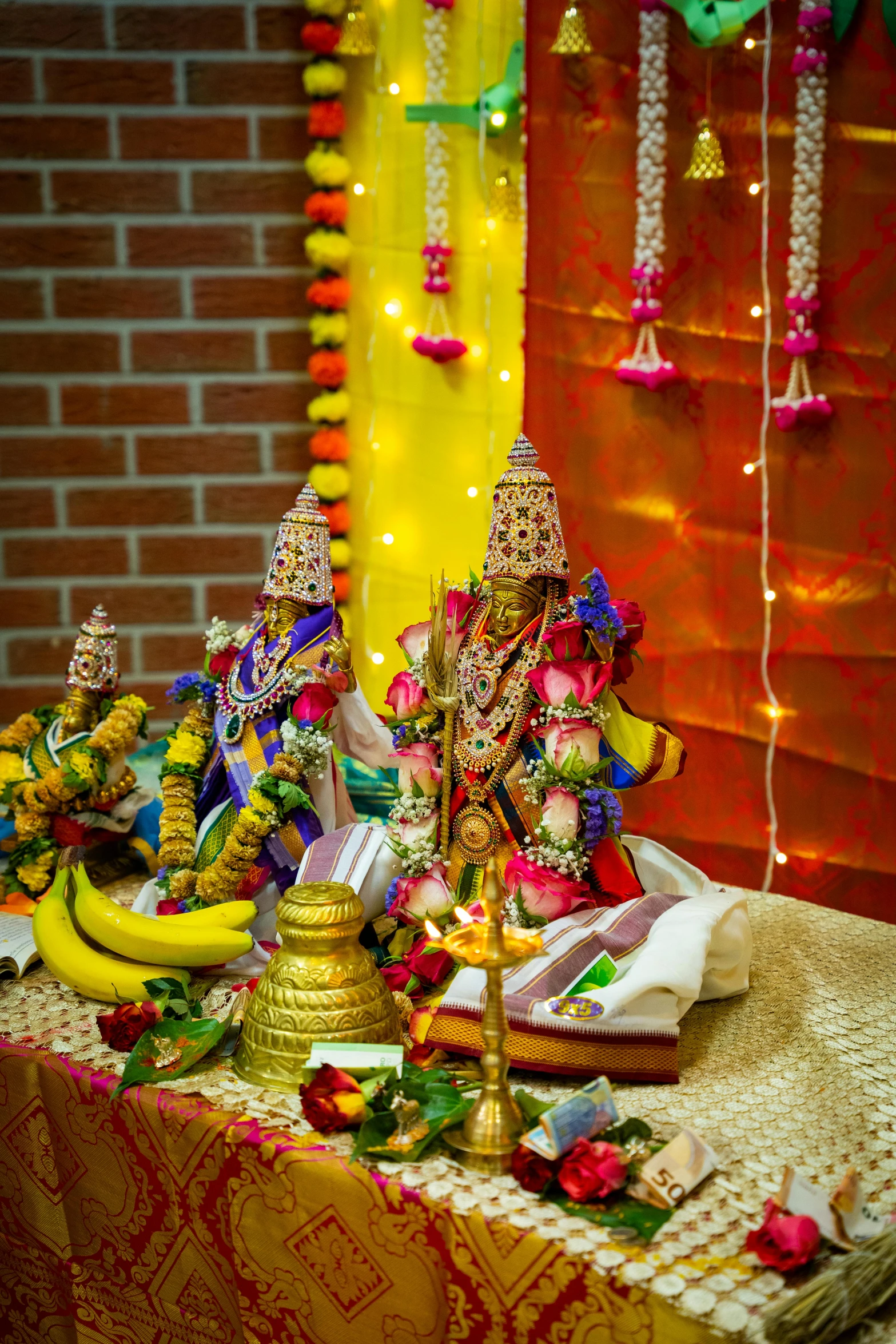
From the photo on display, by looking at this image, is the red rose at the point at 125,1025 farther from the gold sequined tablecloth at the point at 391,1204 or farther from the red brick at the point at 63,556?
the red brick at the point at 63,556

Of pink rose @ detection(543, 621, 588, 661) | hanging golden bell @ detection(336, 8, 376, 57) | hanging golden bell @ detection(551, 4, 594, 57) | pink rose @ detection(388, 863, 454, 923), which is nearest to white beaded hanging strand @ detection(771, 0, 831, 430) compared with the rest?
hanging golden bell @ detection(551, 4, 594, 57)

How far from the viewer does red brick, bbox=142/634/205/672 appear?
12.9ft

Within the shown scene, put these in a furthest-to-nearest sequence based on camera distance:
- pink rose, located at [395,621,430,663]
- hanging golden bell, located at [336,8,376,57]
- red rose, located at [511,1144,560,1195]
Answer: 1. hanging golden bell, located at [336,8,376,57]
2. pink rose, located at [395,621,430,663]
3. red rose, located at [511,1144,560,1195]

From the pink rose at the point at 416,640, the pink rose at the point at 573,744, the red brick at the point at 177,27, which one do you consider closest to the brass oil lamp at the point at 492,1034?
the pink rose at the point at 573,744

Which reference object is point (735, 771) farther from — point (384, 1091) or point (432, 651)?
point (384, 1091)

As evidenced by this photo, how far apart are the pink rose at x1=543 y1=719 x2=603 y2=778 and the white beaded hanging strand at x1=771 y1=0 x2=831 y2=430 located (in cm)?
129

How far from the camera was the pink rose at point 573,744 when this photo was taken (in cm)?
234

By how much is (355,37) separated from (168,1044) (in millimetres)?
2940

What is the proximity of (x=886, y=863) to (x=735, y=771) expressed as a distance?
1.57 ft

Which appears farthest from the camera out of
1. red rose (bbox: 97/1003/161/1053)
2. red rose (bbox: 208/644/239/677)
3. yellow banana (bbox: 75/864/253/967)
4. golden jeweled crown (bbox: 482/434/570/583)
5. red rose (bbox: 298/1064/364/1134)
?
red rose (bbox: 208/644/239/677)

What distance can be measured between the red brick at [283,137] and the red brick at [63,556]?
1318 millimetres

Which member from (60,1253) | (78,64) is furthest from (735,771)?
(78,64)

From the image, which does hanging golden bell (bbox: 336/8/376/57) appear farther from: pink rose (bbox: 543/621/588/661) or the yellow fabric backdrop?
pink rose (bbox: 543/621/588/661)

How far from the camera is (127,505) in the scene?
12.7ft
